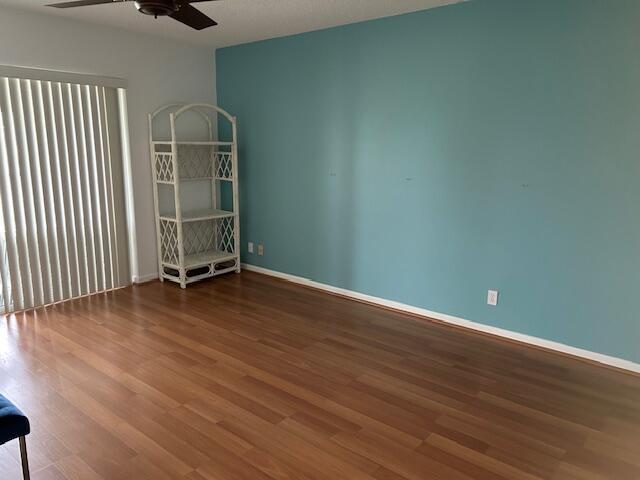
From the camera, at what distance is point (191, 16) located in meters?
2.24

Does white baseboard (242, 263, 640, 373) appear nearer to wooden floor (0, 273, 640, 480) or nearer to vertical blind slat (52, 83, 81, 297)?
wooden floor (0, 273, 640, 480)

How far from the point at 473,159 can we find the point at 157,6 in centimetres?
230

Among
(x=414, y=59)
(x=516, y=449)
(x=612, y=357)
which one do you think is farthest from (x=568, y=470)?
(x=414, y=59)

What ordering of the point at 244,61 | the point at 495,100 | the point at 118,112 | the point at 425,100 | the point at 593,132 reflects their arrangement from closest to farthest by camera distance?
the point at 593,132, the point at 495,100, the point at 425,100, the point at 118,112, the point at 244,61

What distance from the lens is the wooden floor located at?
200cm

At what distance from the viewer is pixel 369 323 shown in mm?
3582

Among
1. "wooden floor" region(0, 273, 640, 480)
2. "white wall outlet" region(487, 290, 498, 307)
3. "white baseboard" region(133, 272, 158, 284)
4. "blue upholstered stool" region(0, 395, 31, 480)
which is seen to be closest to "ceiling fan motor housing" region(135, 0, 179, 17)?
"blue upholstered stool" region(0, 395, 31, 480)

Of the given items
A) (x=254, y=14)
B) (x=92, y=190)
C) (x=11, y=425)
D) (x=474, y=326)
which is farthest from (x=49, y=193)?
(x=474, y=326)

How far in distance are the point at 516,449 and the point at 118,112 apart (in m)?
4.07

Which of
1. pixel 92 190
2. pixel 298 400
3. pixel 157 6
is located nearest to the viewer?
pixel 157 6

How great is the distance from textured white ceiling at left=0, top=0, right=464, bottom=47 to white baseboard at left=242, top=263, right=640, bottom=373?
2.32 metres

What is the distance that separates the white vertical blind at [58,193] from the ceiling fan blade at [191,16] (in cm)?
195

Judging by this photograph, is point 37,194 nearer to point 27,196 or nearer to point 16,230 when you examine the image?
point 27,196

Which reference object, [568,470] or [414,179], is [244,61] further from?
[568,470]
